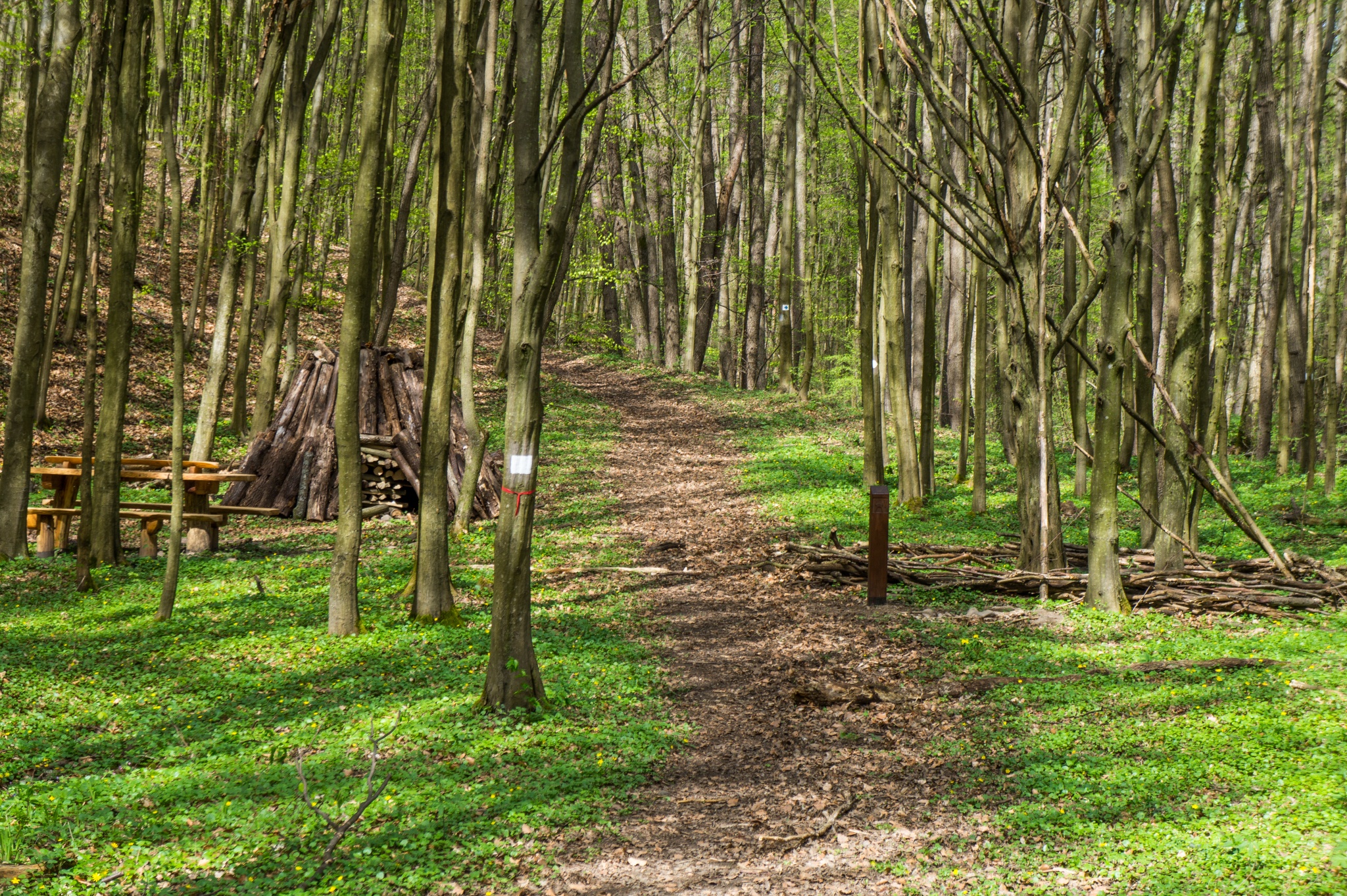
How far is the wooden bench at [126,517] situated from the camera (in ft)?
30.3

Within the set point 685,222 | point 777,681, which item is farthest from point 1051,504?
point 685,222

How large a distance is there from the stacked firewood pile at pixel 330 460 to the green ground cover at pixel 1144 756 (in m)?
7.07

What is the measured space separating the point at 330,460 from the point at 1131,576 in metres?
10.2

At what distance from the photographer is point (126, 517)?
31.6 feet

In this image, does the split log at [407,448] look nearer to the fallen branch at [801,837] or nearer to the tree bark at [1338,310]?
the fallen branch at [801,837]

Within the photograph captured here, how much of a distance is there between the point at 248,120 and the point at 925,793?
10215 mm

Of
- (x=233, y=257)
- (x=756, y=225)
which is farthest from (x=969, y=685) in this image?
(x=756, y=225)

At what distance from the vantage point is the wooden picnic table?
941cm

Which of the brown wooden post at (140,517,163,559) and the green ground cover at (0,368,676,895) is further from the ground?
the brown wooden post at (140,517,163,559)

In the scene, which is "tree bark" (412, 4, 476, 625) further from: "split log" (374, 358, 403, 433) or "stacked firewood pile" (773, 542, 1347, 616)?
"split log" (374, 358, 403, 433)

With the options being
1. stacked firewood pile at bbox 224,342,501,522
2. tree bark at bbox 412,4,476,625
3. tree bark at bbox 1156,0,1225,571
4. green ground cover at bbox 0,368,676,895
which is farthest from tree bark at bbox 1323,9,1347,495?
tree bark at bbox 412,4,476,625

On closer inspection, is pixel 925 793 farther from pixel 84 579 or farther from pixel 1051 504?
pixel 84 579

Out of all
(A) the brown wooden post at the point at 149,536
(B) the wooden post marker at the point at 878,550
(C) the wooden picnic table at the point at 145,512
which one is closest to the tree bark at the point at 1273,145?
(B) the wooden post marker at the point at 878,550

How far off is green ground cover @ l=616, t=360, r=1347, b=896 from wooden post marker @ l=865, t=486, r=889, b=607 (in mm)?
396
